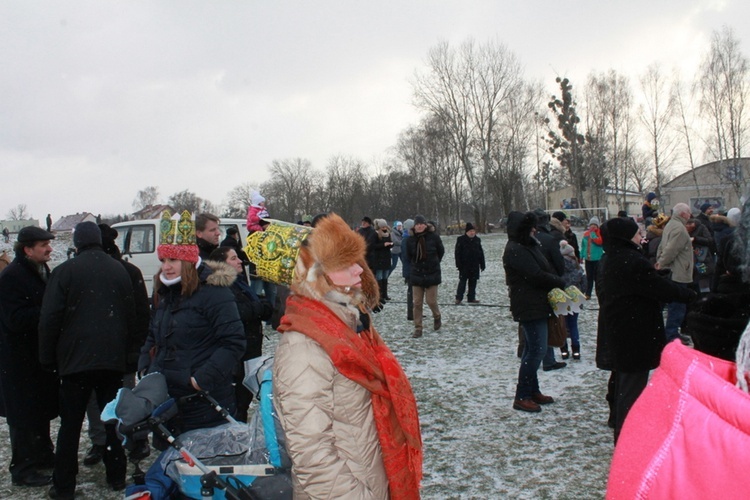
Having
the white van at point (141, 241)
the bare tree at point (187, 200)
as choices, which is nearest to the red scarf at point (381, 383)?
the white van at point (141, 241)

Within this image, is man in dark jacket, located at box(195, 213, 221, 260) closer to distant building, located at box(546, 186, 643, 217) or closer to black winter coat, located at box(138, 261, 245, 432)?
black winter coat, located at box(138, 261, 245, 432)

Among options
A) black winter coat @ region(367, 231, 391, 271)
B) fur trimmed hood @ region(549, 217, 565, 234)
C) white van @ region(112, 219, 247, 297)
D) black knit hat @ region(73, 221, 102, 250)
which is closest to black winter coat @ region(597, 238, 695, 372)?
black knit hat @ region(73, 221, 102, 250)

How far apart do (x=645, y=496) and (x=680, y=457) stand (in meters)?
0.09

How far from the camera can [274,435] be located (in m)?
2.53

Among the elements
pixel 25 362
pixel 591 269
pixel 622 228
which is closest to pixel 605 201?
pixel 591 269

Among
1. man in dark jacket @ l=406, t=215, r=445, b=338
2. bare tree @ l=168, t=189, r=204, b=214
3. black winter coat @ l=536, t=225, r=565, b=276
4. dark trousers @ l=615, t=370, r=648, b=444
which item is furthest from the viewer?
bare tree @ l=168, t=189, r=204, b=214

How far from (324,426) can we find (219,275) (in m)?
1.78

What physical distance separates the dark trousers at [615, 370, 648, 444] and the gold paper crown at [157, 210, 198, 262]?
10.1 feet

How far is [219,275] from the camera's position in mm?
3643

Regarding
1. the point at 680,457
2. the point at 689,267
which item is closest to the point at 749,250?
the point at 680,457

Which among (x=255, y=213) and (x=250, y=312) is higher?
(x=255, y=213)

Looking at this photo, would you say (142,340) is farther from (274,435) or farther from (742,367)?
(742,367)

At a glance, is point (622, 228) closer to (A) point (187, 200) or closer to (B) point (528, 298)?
(B) point (528, 298)

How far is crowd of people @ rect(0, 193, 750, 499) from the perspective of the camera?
217 centimetres
